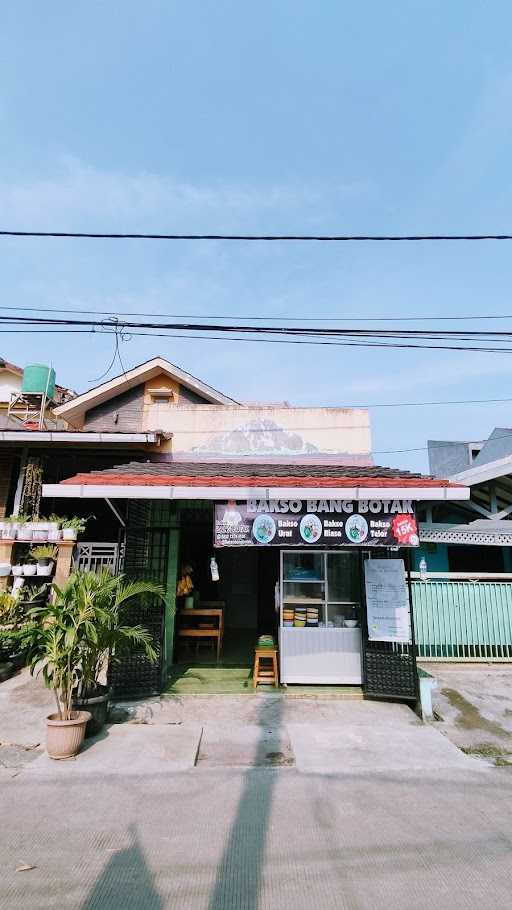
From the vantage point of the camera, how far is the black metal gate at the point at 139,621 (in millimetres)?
6996

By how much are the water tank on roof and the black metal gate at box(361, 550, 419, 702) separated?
12.3m

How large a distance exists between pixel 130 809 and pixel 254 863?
1.38 metres

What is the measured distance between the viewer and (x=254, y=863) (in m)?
3.42

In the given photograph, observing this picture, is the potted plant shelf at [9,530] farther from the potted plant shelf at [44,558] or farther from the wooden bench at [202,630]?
the wooden bench at [202,630]

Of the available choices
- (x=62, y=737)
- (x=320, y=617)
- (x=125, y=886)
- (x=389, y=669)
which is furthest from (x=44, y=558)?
(x=125, y=886)

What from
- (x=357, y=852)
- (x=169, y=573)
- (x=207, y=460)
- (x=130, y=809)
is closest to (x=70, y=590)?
(x=130, y=809)

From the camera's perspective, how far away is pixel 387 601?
7371mm

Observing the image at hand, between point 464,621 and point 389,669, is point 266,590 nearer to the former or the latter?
point 464,621

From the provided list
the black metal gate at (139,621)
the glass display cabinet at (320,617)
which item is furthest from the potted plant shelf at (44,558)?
the glass display cabinet at (320,617)

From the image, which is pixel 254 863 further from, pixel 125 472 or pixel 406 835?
pixel 125 472

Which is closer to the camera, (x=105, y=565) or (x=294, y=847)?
(x=294, y=847)

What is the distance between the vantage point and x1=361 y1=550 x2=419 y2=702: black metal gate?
7.09 meters

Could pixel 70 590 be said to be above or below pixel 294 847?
above

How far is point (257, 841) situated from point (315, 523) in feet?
13.4
